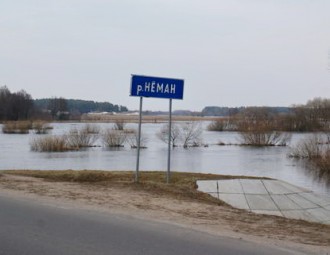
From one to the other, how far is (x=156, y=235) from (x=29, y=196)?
4835 mm

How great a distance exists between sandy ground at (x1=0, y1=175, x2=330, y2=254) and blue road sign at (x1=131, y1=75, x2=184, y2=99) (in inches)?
97.4

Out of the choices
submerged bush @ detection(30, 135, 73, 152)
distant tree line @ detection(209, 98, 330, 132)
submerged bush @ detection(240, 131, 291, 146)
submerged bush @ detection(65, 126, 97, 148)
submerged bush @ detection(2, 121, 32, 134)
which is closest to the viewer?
submerged bush @ detection(30, 135, 73, 152)

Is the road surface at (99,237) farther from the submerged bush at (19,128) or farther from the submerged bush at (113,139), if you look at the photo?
the submerged bush at (19,128)

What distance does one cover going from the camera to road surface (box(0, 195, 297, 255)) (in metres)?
6.77

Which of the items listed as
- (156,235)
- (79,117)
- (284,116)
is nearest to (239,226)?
(156,235)

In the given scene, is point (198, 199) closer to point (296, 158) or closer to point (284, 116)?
point (296, 158)

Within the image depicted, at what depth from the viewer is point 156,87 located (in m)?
13.2

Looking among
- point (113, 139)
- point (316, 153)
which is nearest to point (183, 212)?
point (316, 153)

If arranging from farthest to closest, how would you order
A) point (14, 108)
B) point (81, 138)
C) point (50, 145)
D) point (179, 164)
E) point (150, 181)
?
point (14, 108), point (81, 138), point (50, 145), point (179, 164), point (150, 181)

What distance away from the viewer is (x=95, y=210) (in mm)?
Answer: 9883

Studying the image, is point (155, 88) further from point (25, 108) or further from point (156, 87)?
point (25, 108)

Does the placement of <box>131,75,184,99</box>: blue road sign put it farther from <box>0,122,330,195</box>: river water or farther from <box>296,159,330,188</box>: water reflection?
<box>296,159,330,188</box>: water reflection

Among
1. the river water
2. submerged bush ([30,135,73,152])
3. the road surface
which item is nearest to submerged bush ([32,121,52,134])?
submerged bush ([30,135,73,152])

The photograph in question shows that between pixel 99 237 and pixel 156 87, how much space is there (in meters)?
6.35
